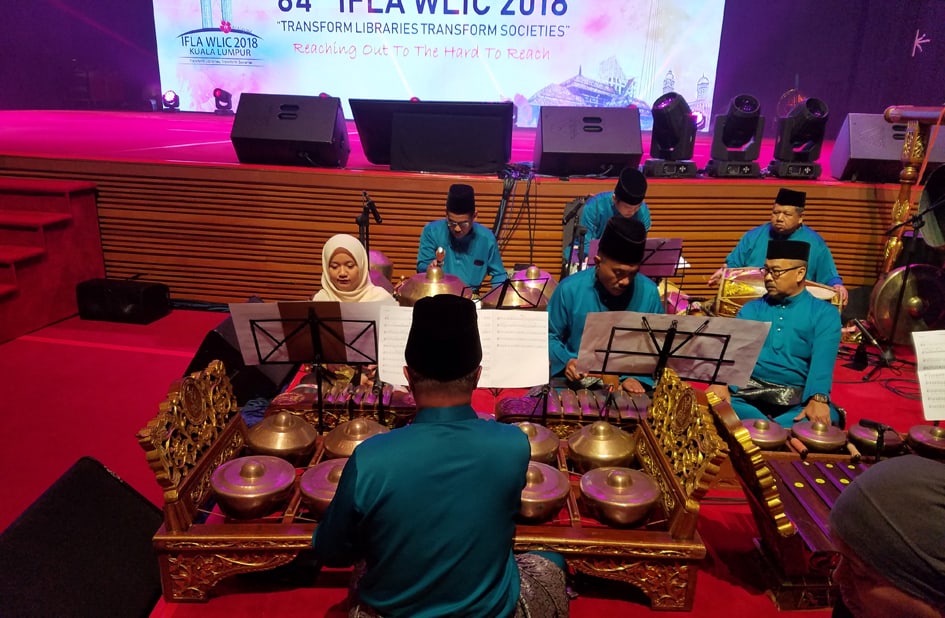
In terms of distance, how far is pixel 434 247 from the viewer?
18.5ft

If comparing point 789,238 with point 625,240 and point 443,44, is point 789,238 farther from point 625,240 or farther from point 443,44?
point 443,44

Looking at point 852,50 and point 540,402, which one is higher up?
point 852,50

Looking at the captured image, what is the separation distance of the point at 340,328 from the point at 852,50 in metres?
11.1

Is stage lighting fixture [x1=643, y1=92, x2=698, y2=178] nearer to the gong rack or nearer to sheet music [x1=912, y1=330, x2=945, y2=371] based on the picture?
sheet music [x1=912, y1=330, x2=945, y2=371]

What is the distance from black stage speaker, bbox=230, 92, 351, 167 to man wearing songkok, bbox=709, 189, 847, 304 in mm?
3995

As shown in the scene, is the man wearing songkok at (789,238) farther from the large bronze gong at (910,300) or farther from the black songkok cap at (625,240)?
the black songkok cap at (625,240)

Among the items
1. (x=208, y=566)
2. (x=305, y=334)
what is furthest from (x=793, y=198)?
(x=208, y=566)

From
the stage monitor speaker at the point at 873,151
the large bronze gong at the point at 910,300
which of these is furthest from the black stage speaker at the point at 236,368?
the stage monitor speaker at the point at 873,151

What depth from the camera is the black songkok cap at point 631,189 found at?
5.07m

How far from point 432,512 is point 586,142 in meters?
5.46

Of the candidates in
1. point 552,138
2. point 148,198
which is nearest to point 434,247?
point 552,138

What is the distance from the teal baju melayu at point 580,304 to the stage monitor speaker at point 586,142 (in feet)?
8.97

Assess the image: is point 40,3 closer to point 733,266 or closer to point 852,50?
point 733,266

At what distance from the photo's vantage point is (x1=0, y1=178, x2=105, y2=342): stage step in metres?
5.57
